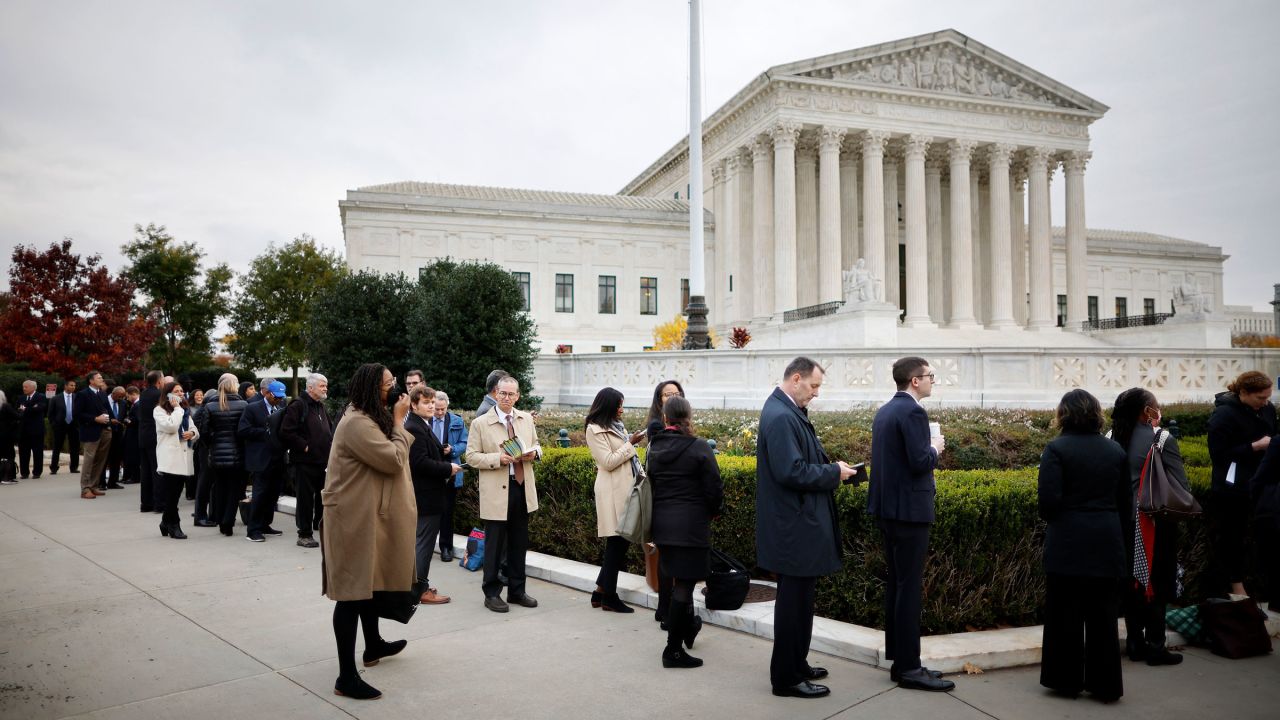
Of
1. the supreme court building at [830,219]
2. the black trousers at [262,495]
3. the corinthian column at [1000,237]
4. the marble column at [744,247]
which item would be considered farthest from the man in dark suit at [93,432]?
the corinthian column at [1000,237]

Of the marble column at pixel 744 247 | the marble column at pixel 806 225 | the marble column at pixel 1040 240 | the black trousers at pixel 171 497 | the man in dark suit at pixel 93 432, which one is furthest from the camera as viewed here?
the marble column at pixel 744 247

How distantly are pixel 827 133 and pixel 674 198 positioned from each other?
1820cm

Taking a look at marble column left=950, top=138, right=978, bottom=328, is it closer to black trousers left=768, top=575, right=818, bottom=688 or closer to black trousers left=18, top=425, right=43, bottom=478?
black trousers left=18, top=425, right=43, bottom=478

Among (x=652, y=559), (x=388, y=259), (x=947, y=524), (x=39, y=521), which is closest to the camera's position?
(x=947, y=524)

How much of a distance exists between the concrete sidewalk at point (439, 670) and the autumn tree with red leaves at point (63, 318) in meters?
24.4

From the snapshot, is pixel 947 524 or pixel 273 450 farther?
pixel 273 450

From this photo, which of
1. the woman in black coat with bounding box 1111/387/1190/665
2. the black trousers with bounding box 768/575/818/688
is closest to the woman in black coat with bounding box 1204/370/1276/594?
the woman in black coat with bounding box 1111/387/1190/665

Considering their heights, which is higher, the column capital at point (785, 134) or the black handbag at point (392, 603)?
the column capital at point (785, 134)

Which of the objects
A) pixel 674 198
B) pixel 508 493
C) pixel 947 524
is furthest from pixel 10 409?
pixel 674 198

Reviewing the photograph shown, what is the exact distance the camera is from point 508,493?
745 centimetres

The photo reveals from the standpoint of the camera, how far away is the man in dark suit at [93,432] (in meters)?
15.4

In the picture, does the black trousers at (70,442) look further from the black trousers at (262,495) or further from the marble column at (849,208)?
the marble column at (849,208)

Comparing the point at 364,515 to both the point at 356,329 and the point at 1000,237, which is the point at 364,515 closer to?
the point at 356,329

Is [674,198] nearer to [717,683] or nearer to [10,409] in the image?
[10,409]
